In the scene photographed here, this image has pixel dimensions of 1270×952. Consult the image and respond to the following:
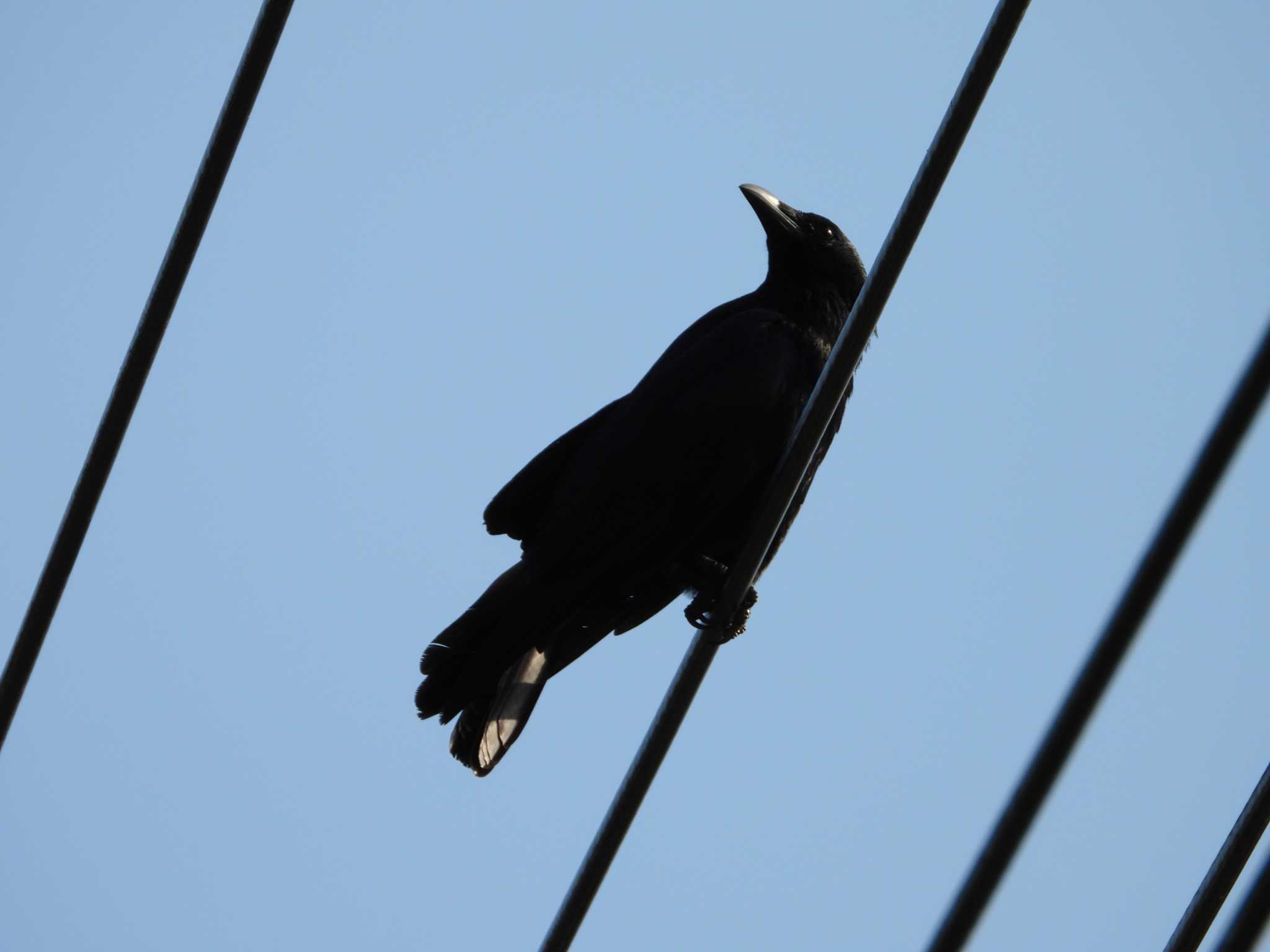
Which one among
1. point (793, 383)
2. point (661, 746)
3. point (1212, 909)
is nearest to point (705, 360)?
point (793, 383)

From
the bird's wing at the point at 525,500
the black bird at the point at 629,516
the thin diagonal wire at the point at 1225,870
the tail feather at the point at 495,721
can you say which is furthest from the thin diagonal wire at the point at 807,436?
the bird's wing at the point at 525,500

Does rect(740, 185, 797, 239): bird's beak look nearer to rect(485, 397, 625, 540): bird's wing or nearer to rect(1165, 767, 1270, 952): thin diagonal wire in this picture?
rect(485, 397, 625, 540): bird's wing

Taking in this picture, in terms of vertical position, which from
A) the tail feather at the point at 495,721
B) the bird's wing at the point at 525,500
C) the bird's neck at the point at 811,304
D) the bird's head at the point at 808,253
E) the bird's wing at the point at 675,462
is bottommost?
the tail feather at the point at 495,721

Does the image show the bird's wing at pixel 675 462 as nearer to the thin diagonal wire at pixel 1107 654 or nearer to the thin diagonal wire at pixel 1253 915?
the thin diagonal wire at pixel 1107 654

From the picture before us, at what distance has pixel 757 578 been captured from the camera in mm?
4379

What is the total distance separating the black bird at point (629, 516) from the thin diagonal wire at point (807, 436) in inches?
41.0

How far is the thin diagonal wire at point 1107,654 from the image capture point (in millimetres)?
2084

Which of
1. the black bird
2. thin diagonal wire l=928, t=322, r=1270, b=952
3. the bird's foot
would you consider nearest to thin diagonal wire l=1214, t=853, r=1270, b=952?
thin diagonal wire l=928, t=322, r=1270, b=952

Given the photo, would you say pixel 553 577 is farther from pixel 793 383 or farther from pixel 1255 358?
pixel 1255 358

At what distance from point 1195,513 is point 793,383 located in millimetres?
2218

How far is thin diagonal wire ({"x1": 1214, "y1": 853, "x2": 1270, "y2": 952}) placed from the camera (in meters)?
1.71

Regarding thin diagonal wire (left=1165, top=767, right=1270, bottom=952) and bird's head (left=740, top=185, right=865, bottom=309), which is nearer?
thin diagonal wire (left=1165, top=767, right=1270, bottom=952)

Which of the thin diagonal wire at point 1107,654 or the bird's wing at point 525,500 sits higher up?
the thin diagonal wire at point 1107,654

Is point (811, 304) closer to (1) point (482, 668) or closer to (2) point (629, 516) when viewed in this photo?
(2) point (629, 516)
